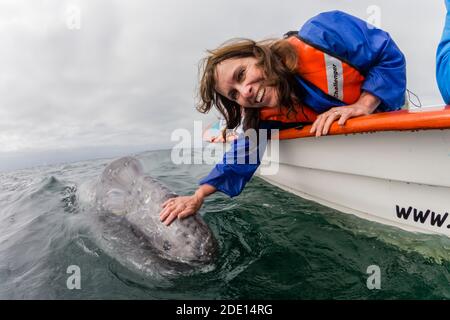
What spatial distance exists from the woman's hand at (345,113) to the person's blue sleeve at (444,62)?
0.52 m

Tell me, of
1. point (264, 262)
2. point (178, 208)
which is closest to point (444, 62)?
point (264, 262)

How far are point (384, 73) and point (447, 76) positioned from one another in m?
0.49

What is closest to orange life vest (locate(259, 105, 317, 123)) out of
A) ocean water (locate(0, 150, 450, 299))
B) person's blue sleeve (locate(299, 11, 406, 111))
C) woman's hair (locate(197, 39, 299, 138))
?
woman's hair (locate(197, 39, 299, 138))

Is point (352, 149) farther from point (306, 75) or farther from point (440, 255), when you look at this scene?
point (440, 255)

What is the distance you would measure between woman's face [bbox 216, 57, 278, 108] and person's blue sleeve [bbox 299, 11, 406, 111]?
668mm

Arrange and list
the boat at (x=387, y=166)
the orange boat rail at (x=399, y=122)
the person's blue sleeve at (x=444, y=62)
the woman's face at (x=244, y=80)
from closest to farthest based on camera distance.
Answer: the orange boat rail at (x=399, y=122), the boat at (x=387, y=166), the person's blue sleeve at (x=444, y=62), the woman's face at (x=244, y=80)

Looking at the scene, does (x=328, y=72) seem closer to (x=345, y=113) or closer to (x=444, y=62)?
(x=345, y=113)

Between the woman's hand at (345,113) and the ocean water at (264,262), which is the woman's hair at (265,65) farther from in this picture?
the ocean water at (264,262)

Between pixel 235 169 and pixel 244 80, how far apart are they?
1039 mm

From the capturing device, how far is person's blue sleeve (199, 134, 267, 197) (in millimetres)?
3735

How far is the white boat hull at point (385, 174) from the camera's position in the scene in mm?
2629

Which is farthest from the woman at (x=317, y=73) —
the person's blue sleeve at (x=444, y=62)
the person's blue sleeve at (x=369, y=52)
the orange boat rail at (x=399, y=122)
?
the person's blue sleeve at (x=444, y=62)

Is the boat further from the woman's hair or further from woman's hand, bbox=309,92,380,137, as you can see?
the woman's hair

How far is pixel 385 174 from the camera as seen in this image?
3.00 m
